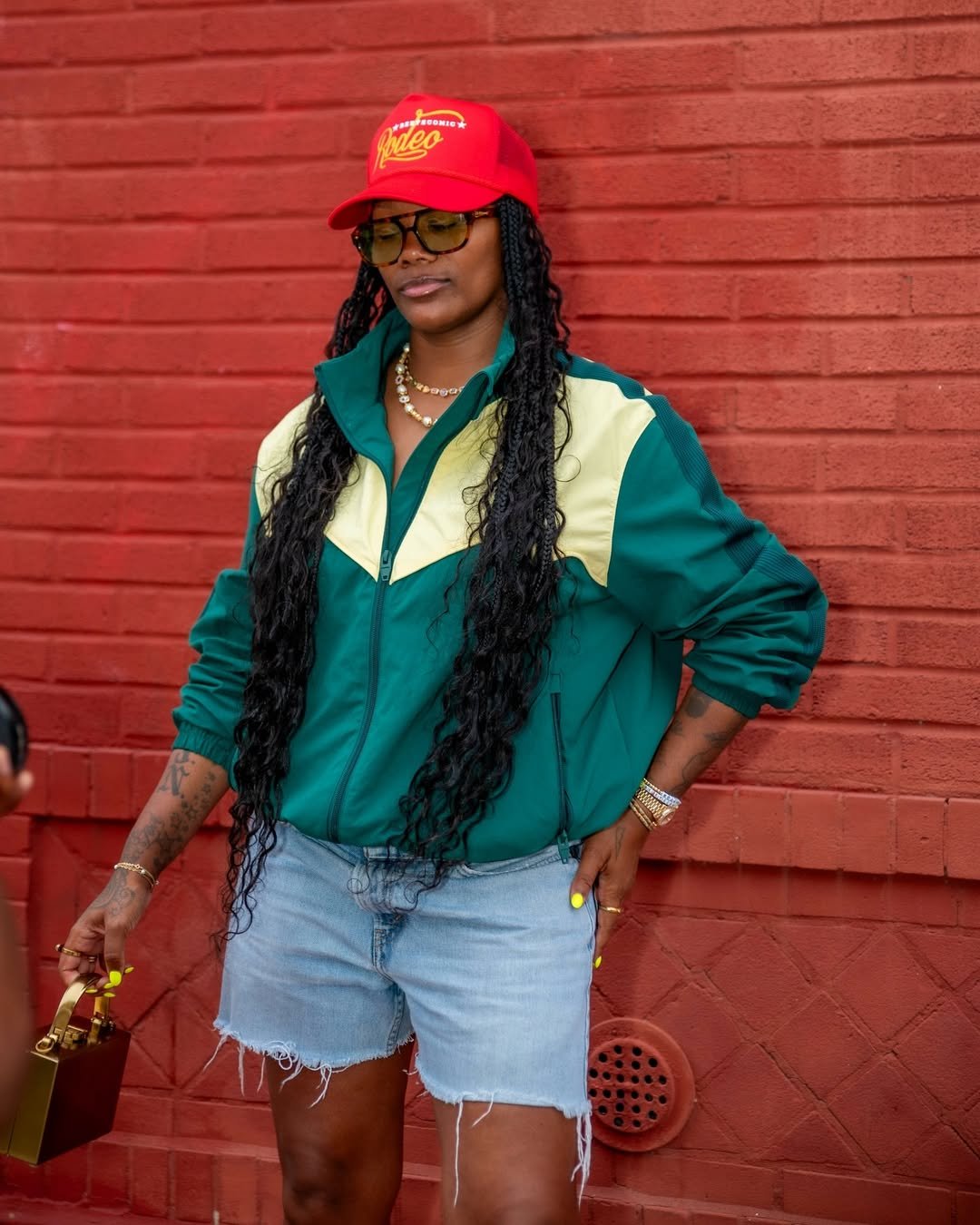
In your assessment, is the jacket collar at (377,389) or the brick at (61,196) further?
the brick at (61,196)

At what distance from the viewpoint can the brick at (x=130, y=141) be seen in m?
3.48

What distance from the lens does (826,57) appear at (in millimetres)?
3143

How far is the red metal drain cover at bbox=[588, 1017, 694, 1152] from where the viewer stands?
3.32m

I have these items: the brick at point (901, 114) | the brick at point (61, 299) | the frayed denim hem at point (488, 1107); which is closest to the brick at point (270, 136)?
the brick at point (61, 299)

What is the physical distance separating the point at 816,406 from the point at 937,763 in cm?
85

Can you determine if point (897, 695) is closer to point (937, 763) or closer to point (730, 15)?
point (937, 763)

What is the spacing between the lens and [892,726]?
10.4 ft

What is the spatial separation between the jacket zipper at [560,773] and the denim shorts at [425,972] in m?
0.02

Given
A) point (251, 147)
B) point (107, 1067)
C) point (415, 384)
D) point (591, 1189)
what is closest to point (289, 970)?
point (107, 1067)

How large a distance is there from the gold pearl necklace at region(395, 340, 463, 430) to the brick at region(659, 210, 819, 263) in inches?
35.4

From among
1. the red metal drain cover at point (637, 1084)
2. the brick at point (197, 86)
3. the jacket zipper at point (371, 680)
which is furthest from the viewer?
the brick at point (197, 86)

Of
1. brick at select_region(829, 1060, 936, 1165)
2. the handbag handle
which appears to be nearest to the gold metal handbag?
the handbag handle

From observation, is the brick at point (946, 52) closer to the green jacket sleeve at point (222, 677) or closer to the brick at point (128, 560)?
the green jacket sleeve at point (222, 677)

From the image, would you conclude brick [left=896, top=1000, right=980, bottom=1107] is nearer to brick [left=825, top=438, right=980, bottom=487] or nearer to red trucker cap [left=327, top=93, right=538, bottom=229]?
brick [left=825, top=438, right=980, bottom=487]
